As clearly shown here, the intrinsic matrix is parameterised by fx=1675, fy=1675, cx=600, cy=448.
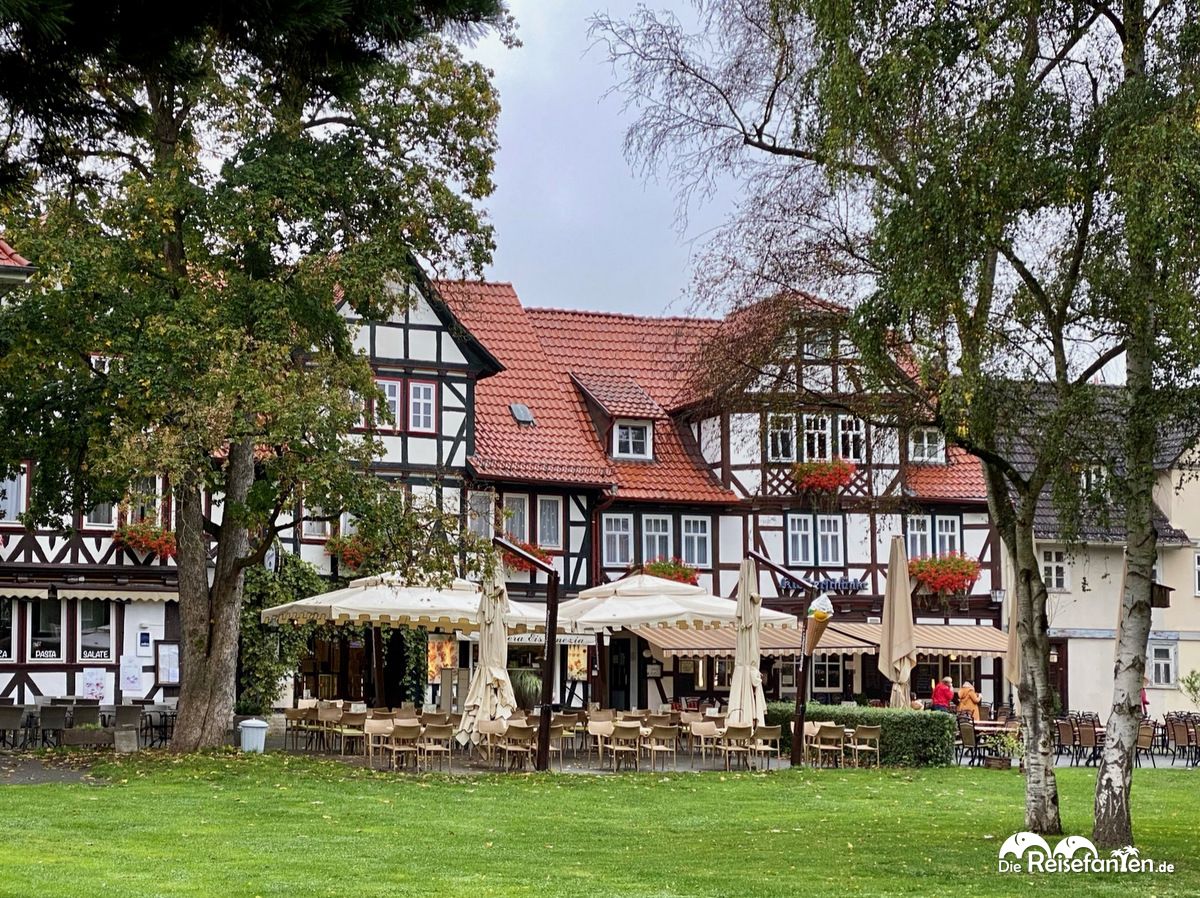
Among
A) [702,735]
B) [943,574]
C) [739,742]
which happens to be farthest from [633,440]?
[739,742]

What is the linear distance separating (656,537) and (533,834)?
2410 centimetres

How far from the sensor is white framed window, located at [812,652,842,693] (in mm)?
39469

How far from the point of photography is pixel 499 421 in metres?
38.5

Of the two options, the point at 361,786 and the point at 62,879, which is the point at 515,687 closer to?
the point at 361,786

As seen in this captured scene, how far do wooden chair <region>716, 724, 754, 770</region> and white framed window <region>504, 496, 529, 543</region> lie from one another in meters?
13.8

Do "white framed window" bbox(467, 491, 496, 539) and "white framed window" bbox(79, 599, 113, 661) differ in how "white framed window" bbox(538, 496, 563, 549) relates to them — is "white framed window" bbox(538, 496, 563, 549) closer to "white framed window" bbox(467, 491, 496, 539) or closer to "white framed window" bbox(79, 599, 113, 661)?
"white framed window" bbox(467, 491, 496, 539)

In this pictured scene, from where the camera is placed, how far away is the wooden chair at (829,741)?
23.8 meters

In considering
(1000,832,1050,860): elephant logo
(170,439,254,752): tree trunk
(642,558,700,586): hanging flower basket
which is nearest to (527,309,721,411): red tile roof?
(642,558,700,586): hanging flower basket

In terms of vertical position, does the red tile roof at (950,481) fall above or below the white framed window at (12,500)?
above

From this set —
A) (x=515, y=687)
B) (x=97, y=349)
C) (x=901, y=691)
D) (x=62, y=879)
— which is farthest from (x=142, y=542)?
(x=62, y=879)

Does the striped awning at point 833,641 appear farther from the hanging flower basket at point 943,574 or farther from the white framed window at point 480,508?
the white framed window at point 480,508

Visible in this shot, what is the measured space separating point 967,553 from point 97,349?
24278 millimetres

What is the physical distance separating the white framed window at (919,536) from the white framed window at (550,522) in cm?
878

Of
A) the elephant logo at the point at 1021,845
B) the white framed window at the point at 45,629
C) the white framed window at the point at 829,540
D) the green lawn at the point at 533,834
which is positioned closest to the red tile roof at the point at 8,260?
the green lawn at the point at 533,834
